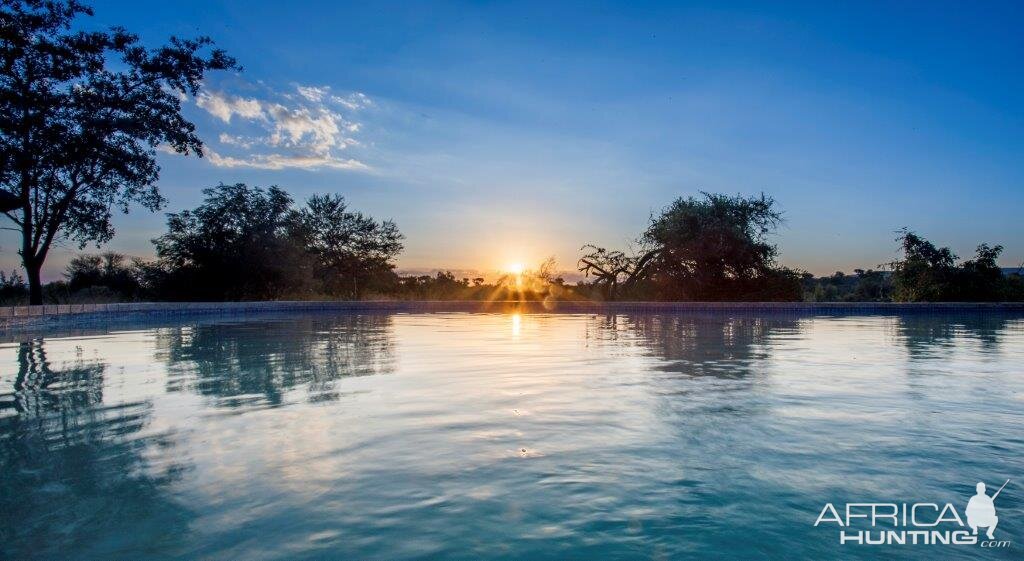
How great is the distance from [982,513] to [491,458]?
185cm

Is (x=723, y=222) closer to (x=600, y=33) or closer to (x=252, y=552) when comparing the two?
(x=600, y=33)

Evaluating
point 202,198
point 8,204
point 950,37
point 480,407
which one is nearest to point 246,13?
point 8,204

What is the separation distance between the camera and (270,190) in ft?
69.9

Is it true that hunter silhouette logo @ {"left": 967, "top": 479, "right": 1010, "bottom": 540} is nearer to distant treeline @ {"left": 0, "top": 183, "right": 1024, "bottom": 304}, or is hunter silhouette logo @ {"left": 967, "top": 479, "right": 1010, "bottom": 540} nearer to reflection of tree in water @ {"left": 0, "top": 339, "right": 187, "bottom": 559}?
reflection of tree in water @ {"left": 0, "top": 339, "right": 187, "bottom": 559}

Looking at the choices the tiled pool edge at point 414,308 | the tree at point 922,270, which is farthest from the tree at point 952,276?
the tiled pool edge at point 414,308

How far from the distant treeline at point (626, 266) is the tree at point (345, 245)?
11.9 feet

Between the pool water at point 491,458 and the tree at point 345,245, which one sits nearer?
the pool water at point 491,458

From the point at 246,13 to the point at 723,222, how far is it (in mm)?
14948

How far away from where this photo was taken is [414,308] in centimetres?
2095

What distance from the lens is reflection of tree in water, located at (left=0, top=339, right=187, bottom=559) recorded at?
1947 millimetres

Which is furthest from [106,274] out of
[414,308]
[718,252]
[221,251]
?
[718,252]

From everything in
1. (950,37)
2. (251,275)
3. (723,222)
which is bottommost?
(251,275)

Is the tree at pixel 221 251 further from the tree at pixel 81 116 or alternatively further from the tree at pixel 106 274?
the tree at pixel 81 116

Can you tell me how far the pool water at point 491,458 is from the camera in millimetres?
1910
